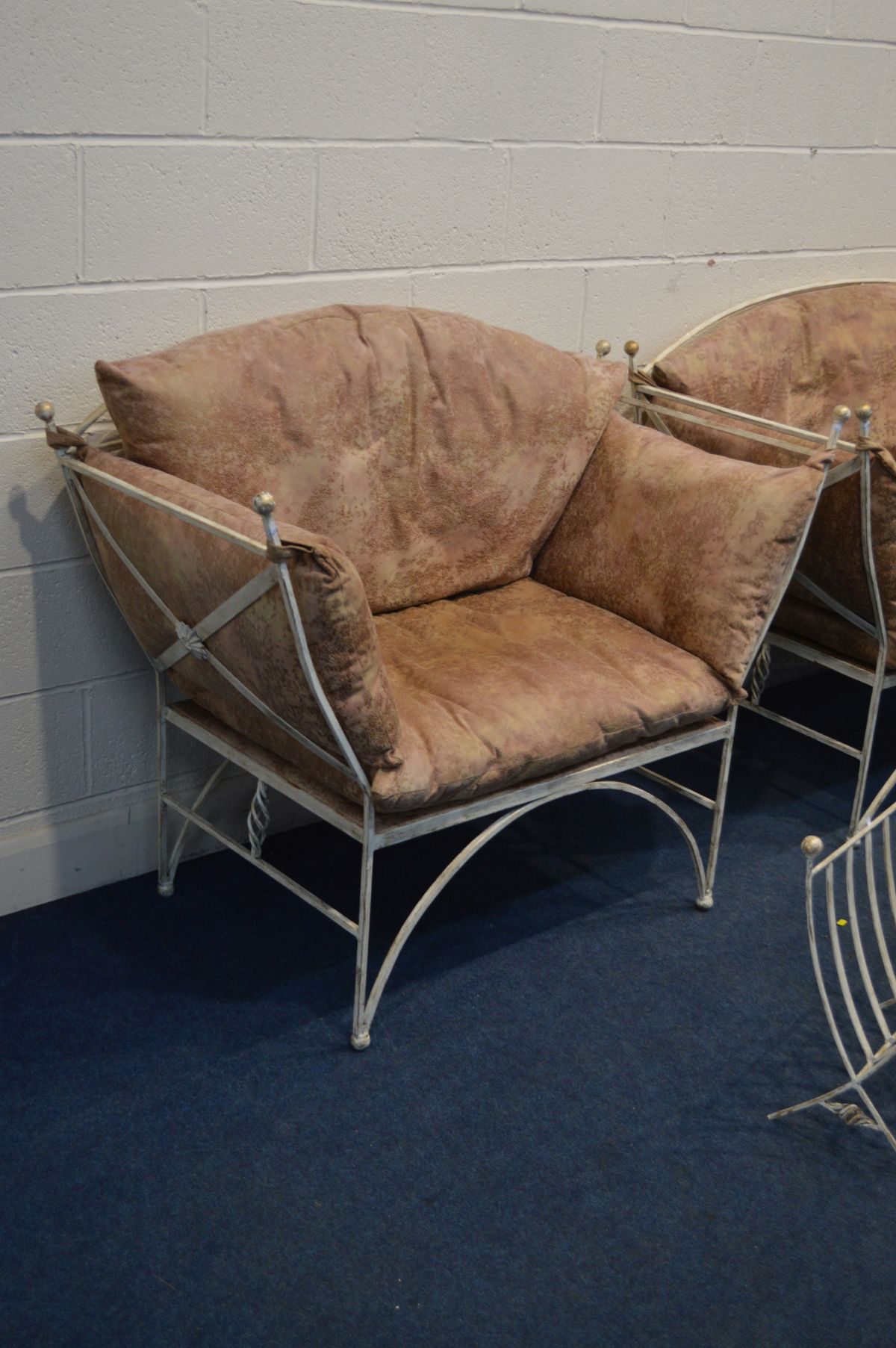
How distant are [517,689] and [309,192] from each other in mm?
854

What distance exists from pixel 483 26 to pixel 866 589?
1.15 m

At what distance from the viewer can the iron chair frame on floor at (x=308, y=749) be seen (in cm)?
172

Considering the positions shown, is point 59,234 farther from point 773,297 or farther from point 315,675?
point 773,297

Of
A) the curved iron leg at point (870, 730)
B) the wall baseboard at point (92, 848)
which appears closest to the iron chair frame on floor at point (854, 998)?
the curved iron leg at point (870, 730)

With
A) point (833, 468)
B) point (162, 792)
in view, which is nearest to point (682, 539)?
point (833, 468)

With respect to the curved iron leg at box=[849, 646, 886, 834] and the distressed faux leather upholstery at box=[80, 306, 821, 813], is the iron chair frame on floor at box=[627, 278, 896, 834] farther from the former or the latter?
the distressed faux leather upholstery at box=[80, 306, 821, 813]

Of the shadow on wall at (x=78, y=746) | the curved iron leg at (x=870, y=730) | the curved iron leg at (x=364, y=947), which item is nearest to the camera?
the curved iron leg at (x=364, y=947)

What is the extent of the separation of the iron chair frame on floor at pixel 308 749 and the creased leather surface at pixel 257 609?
1cm

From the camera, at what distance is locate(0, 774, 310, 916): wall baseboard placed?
2184 millimetres

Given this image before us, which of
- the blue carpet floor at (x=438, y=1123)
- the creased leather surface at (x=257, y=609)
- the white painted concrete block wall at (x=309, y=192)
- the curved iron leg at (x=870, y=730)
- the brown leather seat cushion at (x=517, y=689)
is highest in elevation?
the white painted concrete block wall at (x=309, y=192)

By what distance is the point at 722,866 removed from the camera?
2.49 metres

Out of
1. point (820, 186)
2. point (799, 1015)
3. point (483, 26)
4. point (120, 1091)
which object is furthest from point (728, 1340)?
point (820, 186)

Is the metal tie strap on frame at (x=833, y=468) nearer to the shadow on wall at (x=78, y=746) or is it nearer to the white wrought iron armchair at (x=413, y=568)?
the white wrought iron armchair at (x=413, y=568)

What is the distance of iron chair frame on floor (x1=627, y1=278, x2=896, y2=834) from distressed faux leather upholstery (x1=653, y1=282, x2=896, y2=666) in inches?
0.5
